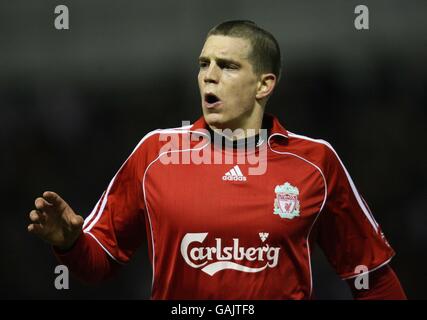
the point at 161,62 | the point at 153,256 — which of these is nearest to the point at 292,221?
the point at 153,256

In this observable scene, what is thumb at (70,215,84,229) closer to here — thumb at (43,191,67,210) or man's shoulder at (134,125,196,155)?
thumb at (43,191,67,210)

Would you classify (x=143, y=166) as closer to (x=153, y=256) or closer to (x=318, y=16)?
(x=153, y=256)

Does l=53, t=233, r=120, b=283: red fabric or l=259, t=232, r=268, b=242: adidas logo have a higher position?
l=259, t=232, r=268, b=242: adidas logo

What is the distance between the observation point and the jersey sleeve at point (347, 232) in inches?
147

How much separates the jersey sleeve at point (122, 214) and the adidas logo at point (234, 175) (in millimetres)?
364

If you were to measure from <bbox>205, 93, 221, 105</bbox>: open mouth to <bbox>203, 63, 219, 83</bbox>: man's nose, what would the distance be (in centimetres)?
6

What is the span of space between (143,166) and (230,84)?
1.71 feet

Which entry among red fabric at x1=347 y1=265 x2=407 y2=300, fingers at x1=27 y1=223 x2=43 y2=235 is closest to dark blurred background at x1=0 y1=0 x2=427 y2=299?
red fabric at x1=347 y1=265 x2=407 y2=300

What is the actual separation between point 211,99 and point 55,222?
0.85m

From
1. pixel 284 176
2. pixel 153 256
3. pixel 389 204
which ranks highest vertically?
pixel 284 176

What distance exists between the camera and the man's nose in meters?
3.53

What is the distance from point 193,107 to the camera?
6.14m

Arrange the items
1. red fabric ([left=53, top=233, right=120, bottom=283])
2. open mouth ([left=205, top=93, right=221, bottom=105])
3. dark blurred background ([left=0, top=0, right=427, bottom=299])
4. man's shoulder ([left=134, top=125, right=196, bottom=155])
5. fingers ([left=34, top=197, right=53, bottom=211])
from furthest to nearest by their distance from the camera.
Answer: dark blurred background ([left=0, top=0, right=427, bottom=299]) < man's shoulder ([left=134, top=125, right=196, bottom=155]) < open mouth ([left=205, top=93, right=221, bottom=105]) < red fabric ([left=53, top=233, right=120, bottom=283]) < fingers ([left=34, top=197, right=53, bottom=211])
